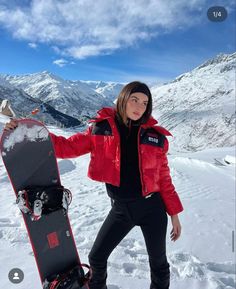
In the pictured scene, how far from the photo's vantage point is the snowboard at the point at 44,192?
3.83m

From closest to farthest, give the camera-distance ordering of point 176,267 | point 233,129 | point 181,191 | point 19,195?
point 19,195, point 176,267, point 181,191, point 233,129

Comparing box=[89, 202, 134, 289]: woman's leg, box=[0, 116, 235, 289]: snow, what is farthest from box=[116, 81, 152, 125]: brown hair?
box=[0, 116, 235, 289]: snow

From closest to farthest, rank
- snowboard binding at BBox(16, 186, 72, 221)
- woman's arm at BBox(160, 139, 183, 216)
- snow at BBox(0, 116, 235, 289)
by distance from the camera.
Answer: snowboard binding at BBox(16, 186, 72, 221) < woman's arm at BBox(160, 139, 183, 216) < snow at BBox(0, 116, 235, 289)

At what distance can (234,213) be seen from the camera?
10219 mm

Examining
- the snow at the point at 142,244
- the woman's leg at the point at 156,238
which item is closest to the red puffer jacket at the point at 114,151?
the woman's leg at the point at 156,238

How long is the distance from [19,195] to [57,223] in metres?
0.66

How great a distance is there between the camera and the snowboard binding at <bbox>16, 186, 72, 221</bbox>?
11.9ft

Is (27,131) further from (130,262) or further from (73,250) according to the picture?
(130,262)

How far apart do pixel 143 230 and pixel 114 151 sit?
0.99 meters

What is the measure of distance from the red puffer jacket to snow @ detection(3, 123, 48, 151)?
15cm

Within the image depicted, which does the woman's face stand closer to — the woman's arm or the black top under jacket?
the black top under jacket

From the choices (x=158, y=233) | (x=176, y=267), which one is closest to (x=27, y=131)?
(x=158, y=233)

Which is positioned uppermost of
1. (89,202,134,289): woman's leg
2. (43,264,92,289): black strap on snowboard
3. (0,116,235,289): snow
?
(89,202,134,289): woman's leg

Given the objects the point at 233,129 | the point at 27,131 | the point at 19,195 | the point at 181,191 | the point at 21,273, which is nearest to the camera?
the point at 19,195
